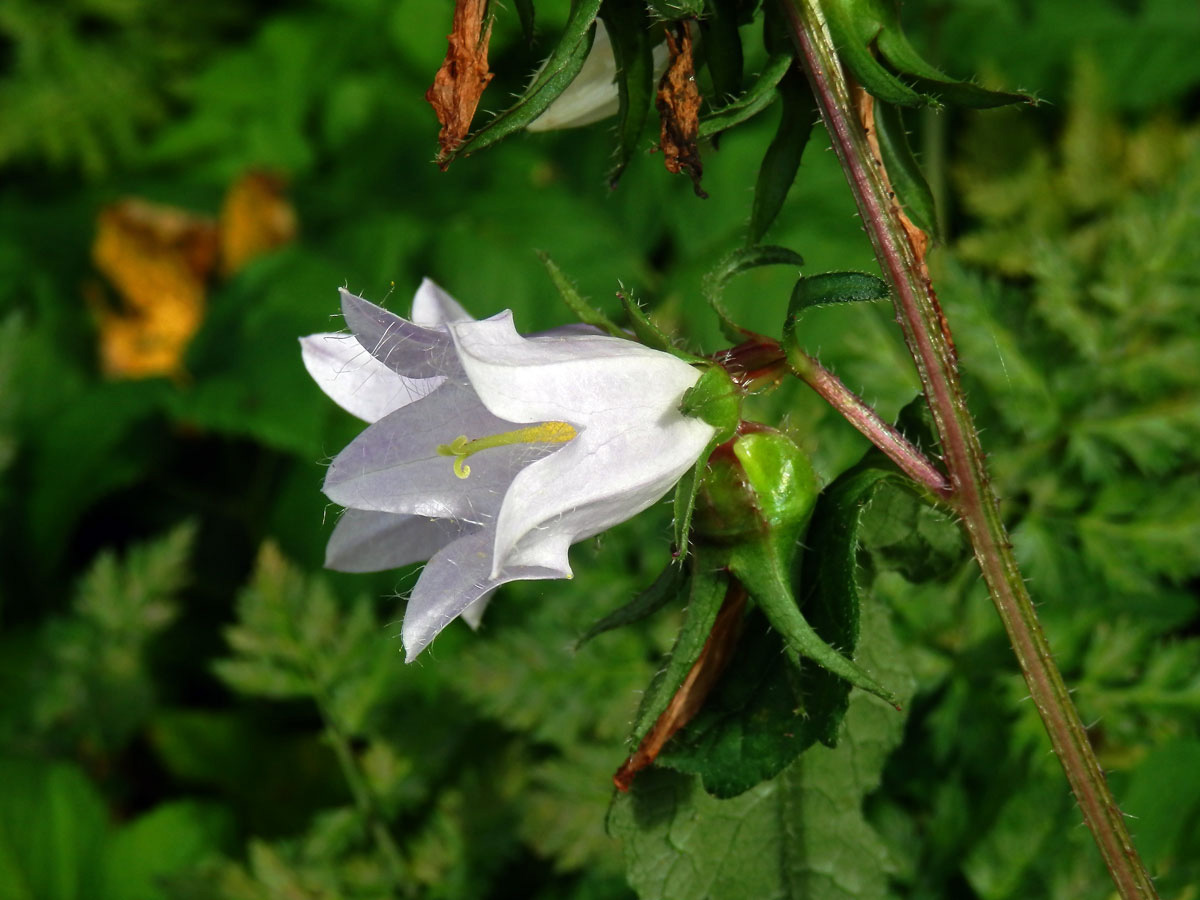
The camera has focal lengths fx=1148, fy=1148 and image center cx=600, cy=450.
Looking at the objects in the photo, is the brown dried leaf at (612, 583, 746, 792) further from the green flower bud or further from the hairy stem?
the hairy stem

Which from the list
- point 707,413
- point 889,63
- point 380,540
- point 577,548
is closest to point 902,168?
point 889,63

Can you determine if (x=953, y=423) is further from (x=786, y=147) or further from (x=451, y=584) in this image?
(x=451, y=584)

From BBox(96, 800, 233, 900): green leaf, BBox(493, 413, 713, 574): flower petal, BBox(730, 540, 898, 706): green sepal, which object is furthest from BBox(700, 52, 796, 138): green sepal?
BBox(96, 800, 233, 900): green leaf

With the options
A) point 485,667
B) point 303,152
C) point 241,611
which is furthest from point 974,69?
point 241,611

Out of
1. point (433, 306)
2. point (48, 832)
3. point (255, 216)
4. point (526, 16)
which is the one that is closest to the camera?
point (526, 16)

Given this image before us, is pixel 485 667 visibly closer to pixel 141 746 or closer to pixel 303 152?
pixel 141 746
